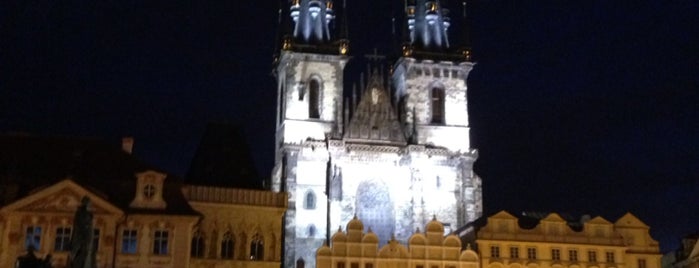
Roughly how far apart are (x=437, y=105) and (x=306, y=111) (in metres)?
11.2

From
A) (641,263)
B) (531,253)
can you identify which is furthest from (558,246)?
(641,263)

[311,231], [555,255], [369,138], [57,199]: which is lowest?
[555,255]

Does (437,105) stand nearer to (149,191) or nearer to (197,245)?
(197,245)

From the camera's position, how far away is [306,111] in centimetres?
7456

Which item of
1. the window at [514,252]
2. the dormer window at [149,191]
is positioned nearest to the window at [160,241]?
the dormer window at [149,191]

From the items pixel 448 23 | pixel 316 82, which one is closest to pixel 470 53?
pixel 448 23

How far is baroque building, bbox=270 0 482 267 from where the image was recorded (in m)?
70.2

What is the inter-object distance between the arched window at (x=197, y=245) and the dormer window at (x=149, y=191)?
3299mm

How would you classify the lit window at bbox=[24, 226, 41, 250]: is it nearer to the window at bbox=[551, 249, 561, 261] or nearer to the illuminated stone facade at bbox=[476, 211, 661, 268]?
the illuminated stone facade at bbox=[476, 211, 661, 268]

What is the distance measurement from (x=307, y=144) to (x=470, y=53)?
56.8ft

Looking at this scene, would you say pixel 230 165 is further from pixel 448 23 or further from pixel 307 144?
pixel 448 23

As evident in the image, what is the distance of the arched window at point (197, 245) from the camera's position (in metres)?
50.0

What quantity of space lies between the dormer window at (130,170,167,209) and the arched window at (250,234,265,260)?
6049 millimetres

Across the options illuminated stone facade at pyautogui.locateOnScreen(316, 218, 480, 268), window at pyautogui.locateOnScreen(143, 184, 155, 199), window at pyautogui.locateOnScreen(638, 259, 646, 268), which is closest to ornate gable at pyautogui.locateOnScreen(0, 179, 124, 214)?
window at pyautogui.locateOnScreen(143, 184, 155, 199)
